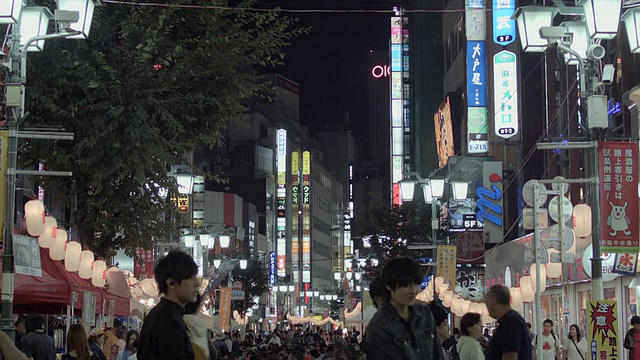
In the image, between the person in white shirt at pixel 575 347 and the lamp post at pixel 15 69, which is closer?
the lamp post at pixel 15 69

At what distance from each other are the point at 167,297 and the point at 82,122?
14.7 m

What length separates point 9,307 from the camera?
12.2 metres

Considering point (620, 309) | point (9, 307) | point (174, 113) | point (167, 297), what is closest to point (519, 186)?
point (620, 309)

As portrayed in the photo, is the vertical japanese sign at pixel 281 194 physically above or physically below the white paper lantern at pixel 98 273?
above

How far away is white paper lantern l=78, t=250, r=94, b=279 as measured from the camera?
62.2 feet

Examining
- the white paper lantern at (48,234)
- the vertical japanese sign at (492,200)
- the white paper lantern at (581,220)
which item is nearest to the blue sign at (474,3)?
the vertical japanese sign at (492,200)

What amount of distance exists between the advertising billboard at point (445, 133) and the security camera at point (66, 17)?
127 feet

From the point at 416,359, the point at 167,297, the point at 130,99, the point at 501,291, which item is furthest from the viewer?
the point at 130,99

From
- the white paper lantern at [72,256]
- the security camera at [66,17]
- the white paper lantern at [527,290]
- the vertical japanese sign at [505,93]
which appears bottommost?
the white paper lantern at [527,290]

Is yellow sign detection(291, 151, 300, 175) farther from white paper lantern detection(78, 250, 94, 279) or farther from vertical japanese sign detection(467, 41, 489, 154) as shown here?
white paper lantern detection(78, 250, 94, 279)

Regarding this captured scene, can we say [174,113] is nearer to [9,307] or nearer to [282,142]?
[9,307]

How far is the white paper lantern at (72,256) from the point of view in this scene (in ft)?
60.7

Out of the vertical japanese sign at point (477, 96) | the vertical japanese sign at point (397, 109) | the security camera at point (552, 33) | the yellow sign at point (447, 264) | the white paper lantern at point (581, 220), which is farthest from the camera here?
the vertical japanese sign at point (397, 109)

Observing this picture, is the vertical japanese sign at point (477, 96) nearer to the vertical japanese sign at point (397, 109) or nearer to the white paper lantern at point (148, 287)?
the white paper lantern at point (148, 287)
